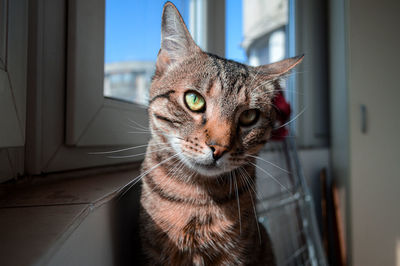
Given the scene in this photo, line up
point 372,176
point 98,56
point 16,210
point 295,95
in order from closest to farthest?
1. point 16,210
2. point 98,56
3. point 372,176
4. point 295,95

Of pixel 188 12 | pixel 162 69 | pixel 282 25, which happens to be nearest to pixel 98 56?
pixel 162 69

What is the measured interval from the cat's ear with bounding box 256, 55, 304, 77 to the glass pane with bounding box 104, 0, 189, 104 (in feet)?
1.06

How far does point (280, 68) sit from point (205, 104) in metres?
0.27

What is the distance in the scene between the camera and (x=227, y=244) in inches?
21.7

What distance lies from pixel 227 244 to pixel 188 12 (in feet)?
3.57

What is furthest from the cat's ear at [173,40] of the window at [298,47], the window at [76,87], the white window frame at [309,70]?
the white window frame at [309,70]

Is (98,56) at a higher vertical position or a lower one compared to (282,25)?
lower

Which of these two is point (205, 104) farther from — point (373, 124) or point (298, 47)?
point (298, 47)

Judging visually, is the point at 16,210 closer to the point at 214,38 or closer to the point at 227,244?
the point at 227,244

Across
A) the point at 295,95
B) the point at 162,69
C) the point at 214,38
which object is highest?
the point at 214,38

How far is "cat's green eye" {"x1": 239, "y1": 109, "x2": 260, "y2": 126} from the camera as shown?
60cm

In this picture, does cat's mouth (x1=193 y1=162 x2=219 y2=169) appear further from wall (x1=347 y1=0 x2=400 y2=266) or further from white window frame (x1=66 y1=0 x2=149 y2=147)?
wall (x1=347 y1=0 x2=400 y2=266)

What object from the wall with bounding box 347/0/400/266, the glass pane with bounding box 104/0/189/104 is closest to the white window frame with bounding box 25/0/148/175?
the glass pane with bounding box 104/0/189/104

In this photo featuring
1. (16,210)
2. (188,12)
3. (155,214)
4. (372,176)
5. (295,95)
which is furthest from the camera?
(295,95)
